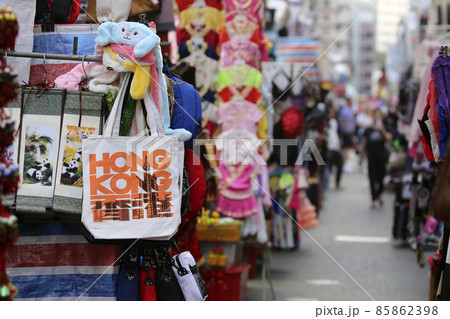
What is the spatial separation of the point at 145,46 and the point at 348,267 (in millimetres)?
5436

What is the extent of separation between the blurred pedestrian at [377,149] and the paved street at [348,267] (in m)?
1.07

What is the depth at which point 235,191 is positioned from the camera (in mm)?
6434

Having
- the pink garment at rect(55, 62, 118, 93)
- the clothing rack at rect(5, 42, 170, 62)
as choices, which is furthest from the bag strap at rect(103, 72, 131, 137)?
the clothing rack at rect(5, 42, 170, 62)

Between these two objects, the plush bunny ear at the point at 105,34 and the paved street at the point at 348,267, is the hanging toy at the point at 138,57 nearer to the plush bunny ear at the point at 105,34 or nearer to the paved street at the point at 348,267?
the plush bunny ear at the point at 105,34

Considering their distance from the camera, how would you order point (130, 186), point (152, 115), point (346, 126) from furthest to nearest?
1. point (346, 126)
2. point (152, 115)
3. point (130, 186)

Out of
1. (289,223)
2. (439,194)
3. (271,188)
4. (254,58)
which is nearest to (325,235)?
(289,223)

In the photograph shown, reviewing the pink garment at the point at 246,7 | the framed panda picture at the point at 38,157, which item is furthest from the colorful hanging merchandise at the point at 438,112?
the pink garment at the point at 246,7

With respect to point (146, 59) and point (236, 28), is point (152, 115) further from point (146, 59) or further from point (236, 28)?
point (236, 28)

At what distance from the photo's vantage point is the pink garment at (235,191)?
21.0 feet

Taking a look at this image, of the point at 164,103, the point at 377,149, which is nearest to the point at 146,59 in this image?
the point at 164,103

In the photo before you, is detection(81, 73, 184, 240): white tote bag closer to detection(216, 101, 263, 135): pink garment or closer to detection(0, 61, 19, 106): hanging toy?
detection(0, 61, 19, 106): hanging toy

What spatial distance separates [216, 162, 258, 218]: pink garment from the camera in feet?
21.0

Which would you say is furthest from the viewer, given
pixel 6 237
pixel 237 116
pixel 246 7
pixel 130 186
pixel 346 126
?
pixel 346 126
